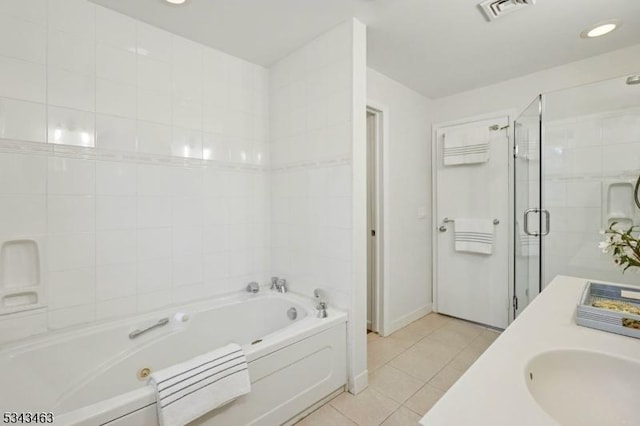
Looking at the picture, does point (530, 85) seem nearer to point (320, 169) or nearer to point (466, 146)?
point (466, 146)

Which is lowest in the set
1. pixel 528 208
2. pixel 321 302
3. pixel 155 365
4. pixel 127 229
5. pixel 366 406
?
pixel 366 406

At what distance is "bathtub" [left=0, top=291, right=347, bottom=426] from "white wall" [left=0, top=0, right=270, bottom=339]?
16 centimetres

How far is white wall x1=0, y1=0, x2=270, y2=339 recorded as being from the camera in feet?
5.02

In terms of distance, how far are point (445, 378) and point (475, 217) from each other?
1.61 meters

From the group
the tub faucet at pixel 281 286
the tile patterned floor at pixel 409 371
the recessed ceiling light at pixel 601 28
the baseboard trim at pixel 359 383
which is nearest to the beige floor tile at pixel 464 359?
the tile patterned floor at pixel 409 371

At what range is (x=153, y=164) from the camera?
6.37 ft

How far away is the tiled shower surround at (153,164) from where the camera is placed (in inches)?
61.0

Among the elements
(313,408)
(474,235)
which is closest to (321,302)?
(313,408)

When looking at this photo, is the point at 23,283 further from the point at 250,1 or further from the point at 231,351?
the point at 250,1

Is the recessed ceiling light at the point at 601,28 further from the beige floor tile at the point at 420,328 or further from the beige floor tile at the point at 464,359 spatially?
the beige floor tile at the point at 420,328

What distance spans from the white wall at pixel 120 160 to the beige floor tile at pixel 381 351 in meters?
1.20

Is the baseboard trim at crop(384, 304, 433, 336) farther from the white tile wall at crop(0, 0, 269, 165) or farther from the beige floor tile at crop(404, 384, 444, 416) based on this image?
the white tile wall at crop(0, 0, 269, 165)

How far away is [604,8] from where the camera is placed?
1.75m

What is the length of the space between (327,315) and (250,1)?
1.95 m
